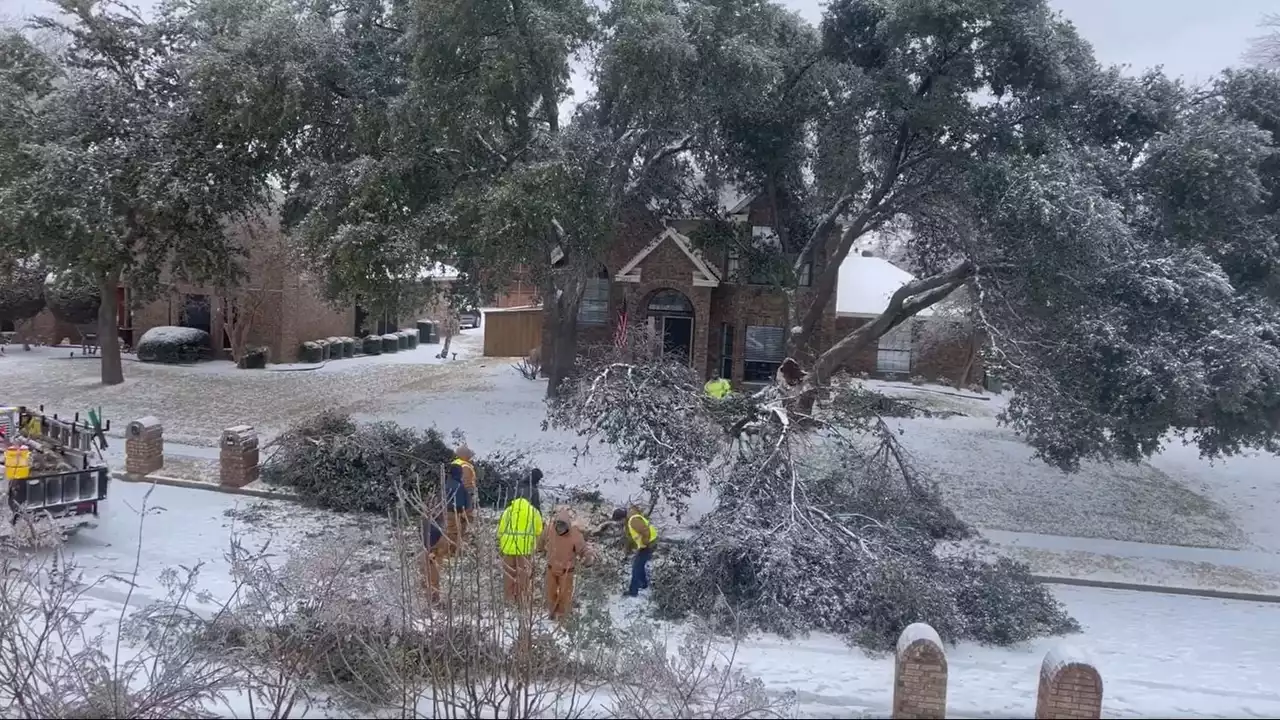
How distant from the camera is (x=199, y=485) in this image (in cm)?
1288

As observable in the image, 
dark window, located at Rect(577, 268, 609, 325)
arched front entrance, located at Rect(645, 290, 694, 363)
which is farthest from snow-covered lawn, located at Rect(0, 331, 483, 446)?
arched front entrance, located at Rect(645, 290, 694, 363)

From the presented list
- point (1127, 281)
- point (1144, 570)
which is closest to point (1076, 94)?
point (1127, 281)

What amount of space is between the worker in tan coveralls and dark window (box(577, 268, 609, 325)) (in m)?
16.8

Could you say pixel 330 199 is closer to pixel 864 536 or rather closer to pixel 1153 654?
pixel 864 536

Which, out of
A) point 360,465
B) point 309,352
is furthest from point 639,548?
point 309,352

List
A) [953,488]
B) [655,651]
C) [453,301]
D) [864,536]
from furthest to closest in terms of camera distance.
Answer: [453,301] → [953,488] → [864,536] → [655,651]

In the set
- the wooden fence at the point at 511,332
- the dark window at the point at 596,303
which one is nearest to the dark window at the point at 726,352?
the dark window at the point at 596,303

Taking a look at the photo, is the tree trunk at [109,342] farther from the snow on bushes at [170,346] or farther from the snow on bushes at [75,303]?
the snow on bushes at [170,346]

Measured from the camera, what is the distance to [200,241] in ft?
63.8

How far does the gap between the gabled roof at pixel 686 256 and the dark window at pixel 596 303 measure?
2.15 m

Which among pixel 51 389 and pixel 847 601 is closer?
pixel 847 601

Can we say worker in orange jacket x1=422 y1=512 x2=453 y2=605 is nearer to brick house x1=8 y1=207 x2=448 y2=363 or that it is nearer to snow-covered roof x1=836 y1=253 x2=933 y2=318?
brick house x1=8 y1=207 x2=448 y2=363

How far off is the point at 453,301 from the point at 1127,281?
12333 millimetres

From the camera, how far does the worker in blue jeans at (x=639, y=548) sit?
9.31 meters
